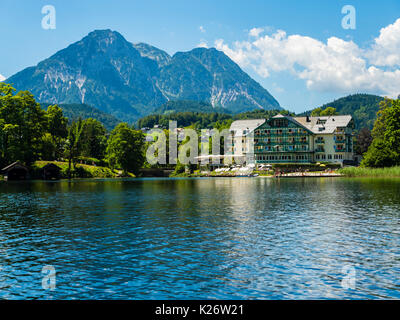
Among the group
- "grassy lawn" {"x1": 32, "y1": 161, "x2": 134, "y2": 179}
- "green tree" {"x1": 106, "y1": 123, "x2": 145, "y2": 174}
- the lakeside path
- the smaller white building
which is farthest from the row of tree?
the lakeside path

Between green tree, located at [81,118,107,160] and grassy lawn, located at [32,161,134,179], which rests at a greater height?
green tree, located at [81,118,107,160]

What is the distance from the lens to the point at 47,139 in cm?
12381

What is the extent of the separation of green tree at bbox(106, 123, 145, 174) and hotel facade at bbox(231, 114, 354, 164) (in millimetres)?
39638

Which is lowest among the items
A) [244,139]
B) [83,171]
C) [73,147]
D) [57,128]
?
[83,171]

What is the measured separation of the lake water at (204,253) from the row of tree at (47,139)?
75007 mm

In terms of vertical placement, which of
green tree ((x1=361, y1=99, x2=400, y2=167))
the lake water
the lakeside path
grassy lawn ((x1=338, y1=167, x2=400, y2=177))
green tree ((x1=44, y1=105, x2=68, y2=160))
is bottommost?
the lake water

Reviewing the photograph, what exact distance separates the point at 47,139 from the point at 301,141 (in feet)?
264

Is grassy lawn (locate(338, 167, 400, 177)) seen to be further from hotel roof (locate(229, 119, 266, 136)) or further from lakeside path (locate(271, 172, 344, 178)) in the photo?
hotel roof (locate(229, 119, 266, 136))

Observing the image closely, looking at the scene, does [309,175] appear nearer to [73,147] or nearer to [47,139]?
[73,147]

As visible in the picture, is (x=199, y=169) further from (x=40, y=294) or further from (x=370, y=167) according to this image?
(x=40, y=294)

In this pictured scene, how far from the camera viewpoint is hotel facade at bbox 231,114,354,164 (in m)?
140

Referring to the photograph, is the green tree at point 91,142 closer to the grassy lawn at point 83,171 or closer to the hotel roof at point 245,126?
the grassy lawn at point 83,171

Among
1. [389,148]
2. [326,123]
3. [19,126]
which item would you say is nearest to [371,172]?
[389,148]

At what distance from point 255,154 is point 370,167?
160 ft
